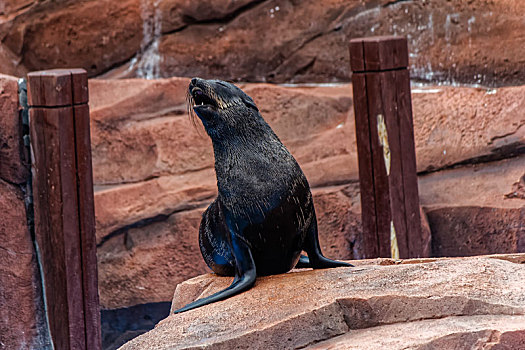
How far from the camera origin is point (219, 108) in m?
2.91

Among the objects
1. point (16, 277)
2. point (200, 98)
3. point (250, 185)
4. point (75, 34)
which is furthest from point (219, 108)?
point (75, 34)

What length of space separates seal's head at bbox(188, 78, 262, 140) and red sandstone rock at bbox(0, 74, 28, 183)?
1875 millimetres

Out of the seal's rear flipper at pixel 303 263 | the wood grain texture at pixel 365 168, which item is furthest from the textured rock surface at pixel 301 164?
the seal's rear flipper at pixel 303 263

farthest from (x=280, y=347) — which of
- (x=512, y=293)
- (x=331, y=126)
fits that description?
(x=331, y=126)

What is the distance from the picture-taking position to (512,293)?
2.42 meters

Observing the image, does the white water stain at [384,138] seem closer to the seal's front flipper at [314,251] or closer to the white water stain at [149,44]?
the seal's front flipper at [314,251]

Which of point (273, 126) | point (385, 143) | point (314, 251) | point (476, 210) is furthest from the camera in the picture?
point (273, 126)

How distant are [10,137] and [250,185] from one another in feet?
6.89

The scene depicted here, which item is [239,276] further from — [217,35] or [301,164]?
[217,35]

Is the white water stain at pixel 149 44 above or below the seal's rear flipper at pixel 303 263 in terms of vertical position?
above

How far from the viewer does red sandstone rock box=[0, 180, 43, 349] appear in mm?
4555

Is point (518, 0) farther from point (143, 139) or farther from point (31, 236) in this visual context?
point (31, 236)

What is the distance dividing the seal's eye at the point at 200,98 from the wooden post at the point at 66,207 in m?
1.45

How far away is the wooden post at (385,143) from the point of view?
4562 millimetres
